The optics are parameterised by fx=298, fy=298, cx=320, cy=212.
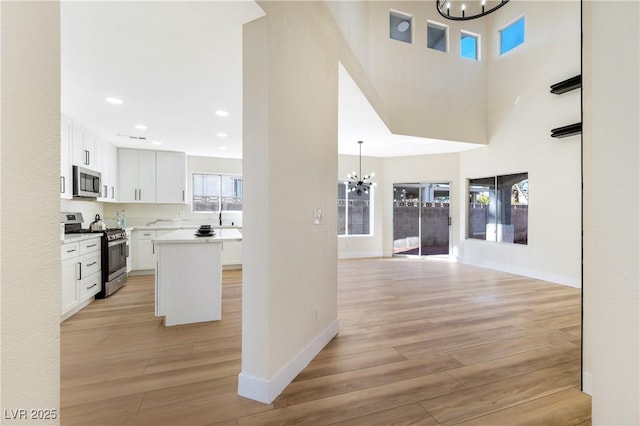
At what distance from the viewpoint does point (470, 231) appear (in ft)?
24.5

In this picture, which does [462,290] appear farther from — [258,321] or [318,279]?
[258,321]

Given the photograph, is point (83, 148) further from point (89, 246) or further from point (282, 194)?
point (282, 194)

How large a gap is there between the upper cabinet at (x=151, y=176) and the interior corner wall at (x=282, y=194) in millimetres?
4832

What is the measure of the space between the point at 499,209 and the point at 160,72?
6863 mm

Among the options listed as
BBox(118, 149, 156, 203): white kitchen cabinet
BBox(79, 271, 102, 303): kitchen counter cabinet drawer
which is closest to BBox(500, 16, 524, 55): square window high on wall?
BBox(118, 149, 156, 203): white kitchen cabinet

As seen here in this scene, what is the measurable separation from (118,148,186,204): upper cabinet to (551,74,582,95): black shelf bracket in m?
7.29

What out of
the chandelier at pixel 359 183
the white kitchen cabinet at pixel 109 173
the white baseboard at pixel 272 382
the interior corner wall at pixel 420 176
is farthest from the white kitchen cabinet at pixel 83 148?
the interior corner wall at pixel 420 176

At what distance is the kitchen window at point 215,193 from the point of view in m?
7.11

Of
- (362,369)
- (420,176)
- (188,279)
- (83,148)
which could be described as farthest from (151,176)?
(420,176)

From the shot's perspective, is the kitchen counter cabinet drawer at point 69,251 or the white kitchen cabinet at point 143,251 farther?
the white kitchen cabinet at point 143,251

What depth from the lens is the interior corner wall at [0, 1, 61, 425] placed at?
2.11 feet

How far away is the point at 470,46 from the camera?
7.21 metres

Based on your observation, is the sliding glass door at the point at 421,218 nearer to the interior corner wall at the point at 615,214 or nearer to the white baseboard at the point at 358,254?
the white baseboard at the point at 358,254

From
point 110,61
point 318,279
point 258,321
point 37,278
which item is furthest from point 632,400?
point 110,61
